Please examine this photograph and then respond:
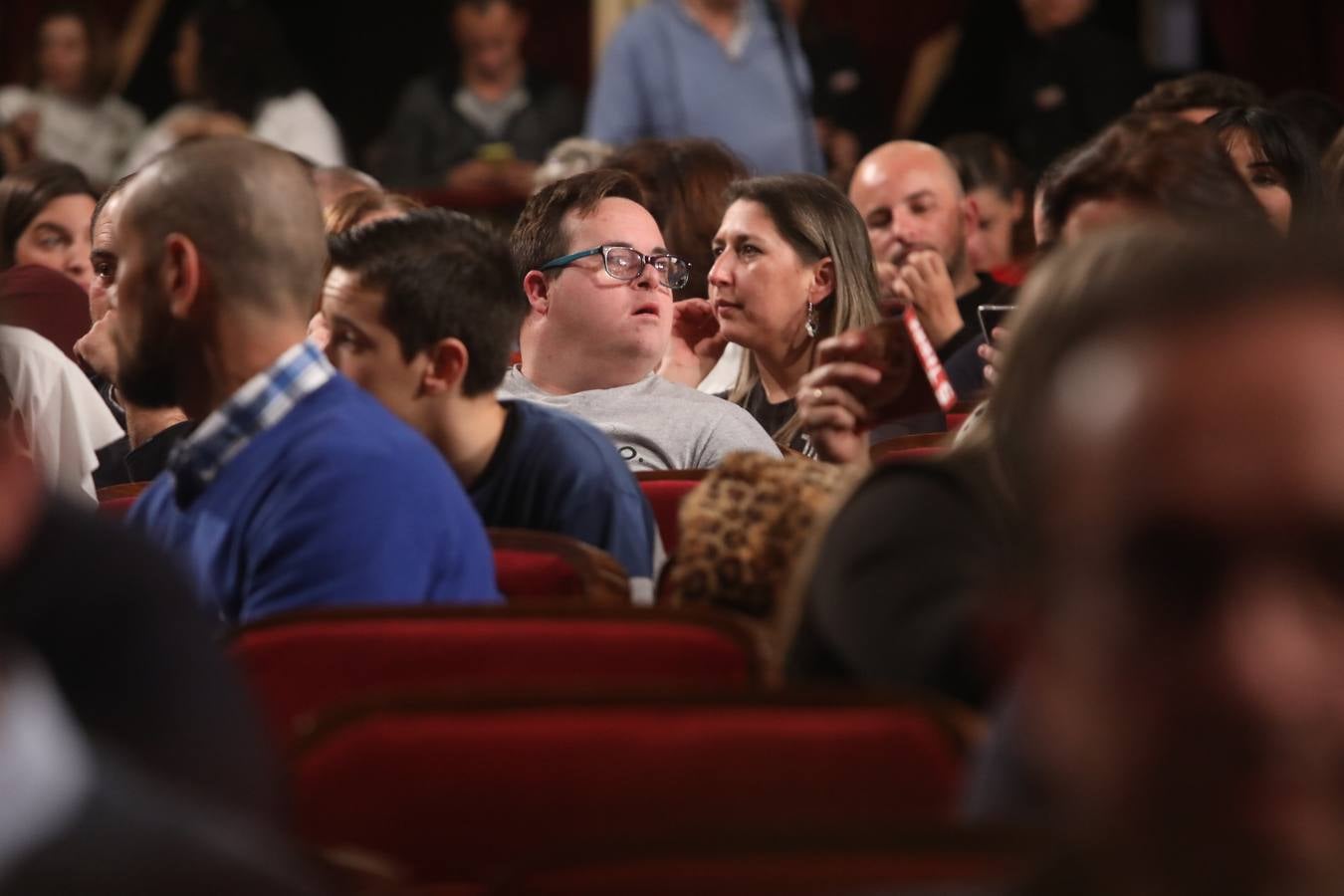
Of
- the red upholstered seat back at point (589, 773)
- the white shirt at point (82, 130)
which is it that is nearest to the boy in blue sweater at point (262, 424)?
the red upholstered seat back at point (589, 773)

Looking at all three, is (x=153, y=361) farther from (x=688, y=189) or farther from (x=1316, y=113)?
(x=1316, y=113)

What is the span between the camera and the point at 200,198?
259cm

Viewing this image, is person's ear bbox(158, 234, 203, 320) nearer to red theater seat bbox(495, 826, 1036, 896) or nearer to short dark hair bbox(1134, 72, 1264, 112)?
red theater seat bbox(495, 826, 1036, 896)

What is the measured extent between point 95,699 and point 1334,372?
0.86 metres

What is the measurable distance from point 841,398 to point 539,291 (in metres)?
1.25

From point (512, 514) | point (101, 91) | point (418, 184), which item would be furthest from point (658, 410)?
point (101, 91)

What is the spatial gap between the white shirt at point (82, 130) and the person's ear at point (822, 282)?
4943mm

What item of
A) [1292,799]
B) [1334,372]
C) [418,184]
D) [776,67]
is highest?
[1334,372]

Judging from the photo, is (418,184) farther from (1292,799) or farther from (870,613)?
(1292,799)

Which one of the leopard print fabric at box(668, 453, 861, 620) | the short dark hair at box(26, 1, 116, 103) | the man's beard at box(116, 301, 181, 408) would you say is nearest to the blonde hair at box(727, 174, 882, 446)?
the man's beard at box(116, 301, 181, 408)

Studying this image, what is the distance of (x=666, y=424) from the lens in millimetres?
3494

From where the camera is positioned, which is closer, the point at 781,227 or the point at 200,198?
the point at 200,198

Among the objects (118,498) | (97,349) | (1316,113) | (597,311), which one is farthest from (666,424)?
(1316,113)

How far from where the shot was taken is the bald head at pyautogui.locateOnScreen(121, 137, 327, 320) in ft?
8.46
